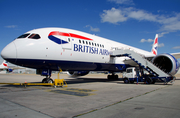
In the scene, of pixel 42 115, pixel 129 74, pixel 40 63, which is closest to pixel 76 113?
pixel 42 115

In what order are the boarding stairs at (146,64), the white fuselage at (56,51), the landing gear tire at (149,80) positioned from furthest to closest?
1. the landing gear tire at (149,80)
2. the boarding stairs at (146,64)
3. the white fuselage at (56,51)

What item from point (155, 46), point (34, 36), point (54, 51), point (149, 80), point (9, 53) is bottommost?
point (149, 80)

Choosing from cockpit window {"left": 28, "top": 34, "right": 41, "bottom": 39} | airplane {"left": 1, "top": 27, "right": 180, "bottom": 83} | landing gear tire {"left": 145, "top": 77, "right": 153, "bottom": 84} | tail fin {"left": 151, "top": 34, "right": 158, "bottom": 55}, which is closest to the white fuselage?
airplane {"left": 1, "top": 27, "right": 180, "bottom": 83}

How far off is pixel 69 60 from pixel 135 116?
905 cm

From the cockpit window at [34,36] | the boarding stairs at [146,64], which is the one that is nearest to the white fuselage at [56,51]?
the cockpit window at [34,36]

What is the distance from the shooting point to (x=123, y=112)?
448cm

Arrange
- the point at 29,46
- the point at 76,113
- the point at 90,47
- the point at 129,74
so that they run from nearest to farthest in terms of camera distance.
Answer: the point at 76,113
the point at 29,46
the point at 90,47
the point at 129,74

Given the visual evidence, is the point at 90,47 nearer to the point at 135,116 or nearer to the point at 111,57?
the point at 111,57

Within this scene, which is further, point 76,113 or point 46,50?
point 46,50

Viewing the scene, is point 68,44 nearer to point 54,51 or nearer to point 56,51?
point 56,51

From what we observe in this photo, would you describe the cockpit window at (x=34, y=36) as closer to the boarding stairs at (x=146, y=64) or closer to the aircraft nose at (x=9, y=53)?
the aircraft nose at (x=9, y=53)

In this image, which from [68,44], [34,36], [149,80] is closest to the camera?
[34,36]

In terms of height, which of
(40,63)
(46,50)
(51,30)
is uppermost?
(51,30)

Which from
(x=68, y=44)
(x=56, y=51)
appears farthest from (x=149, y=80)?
(x=56, y=51)
